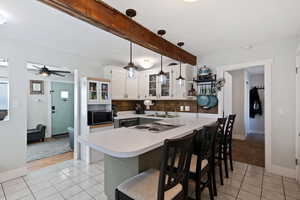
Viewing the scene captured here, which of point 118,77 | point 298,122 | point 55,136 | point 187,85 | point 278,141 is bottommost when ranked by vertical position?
point 55,136

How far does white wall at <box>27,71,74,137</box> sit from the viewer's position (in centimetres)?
502

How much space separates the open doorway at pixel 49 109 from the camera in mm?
4594

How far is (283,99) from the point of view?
2.69 m

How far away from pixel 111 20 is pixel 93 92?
6.71 ft

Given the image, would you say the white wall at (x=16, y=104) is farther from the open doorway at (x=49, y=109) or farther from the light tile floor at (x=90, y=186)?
the open doorway at (x=49, y=109)

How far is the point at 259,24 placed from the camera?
2.16 m

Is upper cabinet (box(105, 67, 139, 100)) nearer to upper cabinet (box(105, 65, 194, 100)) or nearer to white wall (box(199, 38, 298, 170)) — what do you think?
upper cabinet (box(105, 65, 194, 100))

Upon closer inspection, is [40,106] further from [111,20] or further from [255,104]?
[255,104]

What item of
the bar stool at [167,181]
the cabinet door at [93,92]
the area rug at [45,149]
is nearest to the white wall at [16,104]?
the area rug at [45,149]

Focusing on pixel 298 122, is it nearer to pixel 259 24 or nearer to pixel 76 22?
pixel 259 24

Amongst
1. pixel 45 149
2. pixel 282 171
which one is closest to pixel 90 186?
pixel 45 149

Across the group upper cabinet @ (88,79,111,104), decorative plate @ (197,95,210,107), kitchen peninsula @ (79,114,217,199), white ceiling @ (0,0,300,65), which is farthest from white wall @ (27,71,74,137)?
decorative plate @ (197,95,210,107)

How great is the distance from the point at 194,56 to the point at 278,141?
242cm

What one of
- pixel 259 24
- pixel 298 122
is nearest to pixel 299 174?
pixel 298 122
